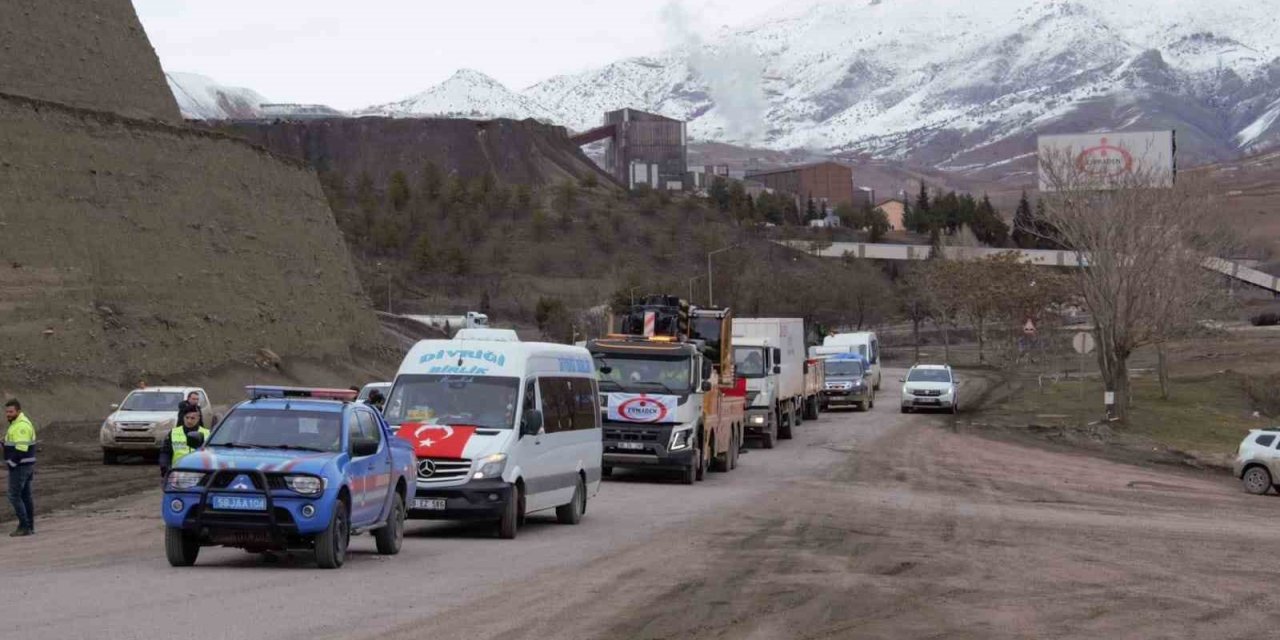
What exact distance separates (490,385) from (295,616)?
26.6 feet

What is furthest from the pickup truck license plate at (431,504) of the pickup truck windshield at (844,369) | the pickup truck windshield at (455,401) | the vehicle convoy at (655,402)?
the pickup truck windshield at (844,369)

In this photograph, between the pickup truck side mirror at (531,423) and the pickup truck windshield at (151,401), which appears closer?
the pickup truck side mirror at (531,423)

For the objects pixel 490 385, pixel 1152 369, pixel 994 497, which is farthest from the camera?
pixel 1152 369

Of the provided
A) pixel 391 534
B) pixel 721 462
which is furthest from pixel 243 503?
pixel 721 462

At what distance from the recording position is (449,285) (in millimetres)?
136250

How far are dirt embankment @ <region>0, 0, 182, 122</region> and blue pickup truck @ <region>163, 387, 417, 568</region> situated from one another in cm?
4216

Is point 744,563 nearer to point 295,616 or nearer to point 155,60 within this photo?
point 295,616

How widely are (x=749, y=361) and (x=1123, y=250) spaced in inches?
590

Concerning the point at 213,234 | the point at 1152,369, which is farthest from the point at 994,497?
the point at 1152,369

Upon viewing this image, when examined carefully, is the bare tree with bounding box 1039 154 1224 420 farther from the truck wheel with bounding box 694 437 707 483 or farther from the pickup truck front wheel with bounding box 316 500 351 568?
the pickup truck front wheel with bounding box 316 500 351 568

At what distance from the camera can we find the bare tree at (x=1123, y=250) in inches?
1981

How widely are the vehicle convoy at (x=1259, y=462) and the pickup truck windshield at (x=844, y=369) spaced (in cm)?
2988

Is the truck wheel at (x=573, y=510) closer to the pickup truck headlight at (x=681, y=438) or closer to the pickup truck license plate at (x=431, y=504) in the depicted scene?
the pickup truck license plate at (x=431, y=504)

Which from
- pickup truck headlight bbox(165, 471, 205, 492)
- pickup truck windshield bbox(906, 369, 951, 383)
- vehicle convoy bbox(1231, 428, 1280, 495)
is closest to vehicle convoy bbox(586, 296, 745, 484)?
vehicle convoy bbox(1231, 428, 1280, 495)
